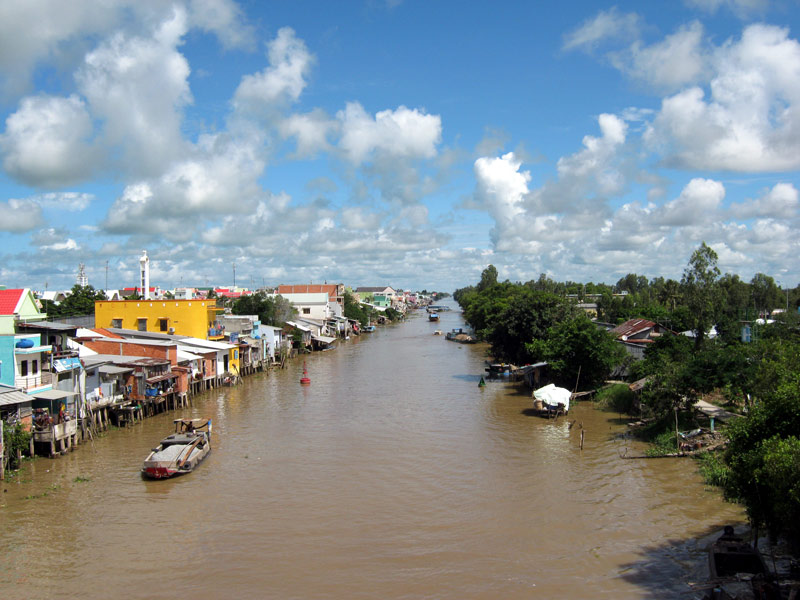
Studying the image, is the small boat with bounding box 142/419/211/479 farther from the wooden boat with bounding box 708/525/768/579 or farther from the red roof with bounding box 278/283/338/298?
the red roof with bounding box 278/283/338/298

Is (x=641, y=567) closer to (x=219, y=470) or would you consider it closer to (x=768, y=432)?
(x=768, y=432)

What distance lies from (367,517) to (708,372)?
39.3ft

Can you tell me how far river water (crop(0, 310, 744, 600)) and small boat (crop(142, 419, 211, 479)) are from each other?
14.0 inches

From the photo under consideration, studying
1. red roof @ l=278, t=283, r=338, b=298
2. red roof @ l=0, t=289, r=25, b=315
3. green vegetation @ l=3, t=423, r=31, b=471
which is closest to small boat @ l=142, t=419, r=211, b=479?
green vegetation @ l=3, t=423, r=31, b=471

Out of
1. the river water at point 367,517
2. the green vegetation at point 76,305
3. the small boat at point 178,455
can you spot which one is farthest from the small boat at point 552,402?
the green vegetation at point 76,305

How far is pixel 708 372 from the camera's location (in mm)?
19328

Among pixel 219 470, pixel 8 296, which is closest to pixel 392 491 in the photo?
pixel 219 470

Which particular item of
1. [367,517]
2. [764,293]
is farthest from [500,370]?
[764,293]

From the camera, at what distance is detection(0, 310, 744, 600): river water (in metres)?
11.8

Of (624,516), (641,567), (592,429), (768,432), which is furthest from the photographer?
(592,429)

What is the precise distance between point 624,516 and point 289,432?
531 inches

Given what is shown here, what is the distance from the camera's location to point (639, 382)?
24.9 meters

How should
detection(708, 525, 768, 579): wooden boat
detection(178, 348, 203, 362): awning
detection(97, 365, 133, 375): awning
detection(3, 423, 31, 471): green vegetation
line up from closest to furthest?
detection(708, 525, 768, 579): wooden boat, detection(3, 423, 31, 471): green vegetation, detection(97, 365, 133, 375): awning, detection(178, 348, 203, 362): awning

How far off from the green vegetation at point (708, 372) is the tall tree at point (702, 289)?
46 mm
